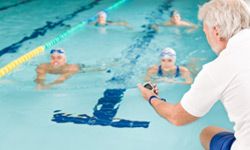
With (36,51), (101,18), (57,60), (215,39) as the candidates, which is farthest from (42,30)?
(215,39)

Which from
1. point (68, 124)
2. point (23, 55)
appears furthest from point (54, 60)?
point (68, 124)

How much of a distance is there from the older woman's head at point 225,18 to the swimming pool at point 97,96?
1.50 meters

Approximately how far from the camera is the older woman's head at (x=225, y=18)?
167 cm

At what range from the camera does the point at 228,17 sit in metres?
1.66

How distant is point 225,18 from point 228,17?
0.01 metres

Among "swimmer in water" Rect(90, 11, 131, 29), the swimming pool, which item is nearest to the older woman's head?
the swimming pool

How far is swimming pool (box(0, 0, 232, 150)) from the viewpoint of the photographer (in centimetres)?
316

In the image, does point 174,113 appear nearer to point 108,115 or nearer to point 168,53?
point 108,115

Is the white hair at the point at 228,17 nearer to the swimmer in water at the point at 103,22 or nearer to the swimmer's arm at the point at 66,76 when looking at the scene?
the swimmer's arm at the point at 66,76

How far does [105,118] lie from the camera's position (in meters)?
3.51

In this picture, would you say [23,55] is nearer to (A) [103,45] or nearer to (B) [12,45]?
(B) [12,45]

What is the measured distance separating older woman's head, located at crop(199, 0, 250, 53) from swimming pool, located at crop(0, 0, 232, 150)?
1496mm

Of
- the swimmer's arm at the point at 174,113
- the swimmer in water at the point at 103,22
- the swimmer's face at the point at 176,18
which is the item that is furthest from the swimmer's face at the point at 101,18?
the swimmer's arm at the point at 174,113

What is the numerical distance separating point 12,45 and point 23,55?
746 millimetres
